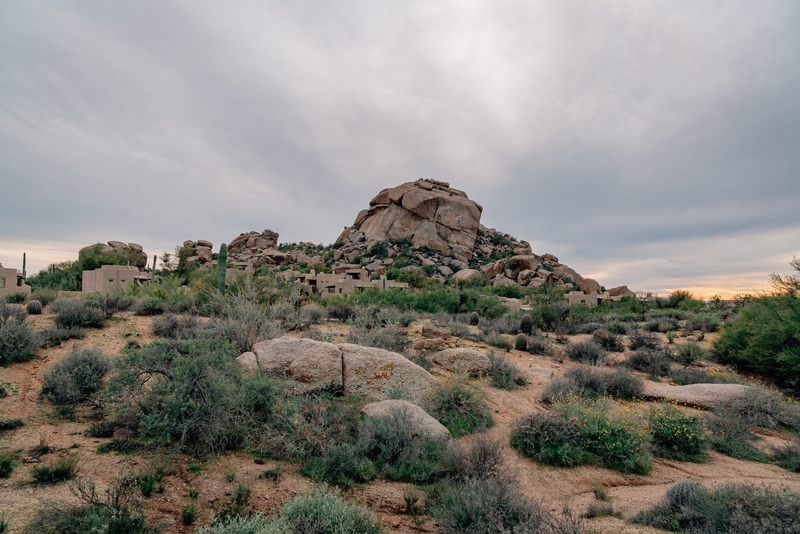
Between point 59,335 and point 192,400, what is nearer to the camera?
point 192,400

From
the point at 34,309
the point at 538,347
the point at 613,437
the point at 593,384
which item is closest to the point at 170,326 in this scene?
the point at 34,309

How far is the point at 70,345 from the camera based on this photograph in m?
9.04

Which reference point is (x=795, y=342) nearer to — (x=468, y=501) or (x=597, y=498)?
(x=597, y=498)

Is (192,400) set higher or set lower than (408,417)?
higher

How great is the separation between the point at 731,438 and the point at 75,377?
1165 centimetres

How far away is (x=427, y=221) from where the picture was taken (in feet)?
238

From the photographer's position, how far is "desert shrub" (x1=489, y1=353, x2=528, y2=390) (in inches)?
376

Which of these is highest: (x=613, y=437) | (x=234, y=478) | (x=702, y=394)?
(x=702, y=394)

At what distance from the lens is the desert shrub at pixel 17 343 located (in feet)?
25.3

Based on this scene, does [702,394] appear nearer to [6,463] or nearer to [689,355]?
[689,355]

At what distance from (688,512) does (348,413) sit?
462 cm

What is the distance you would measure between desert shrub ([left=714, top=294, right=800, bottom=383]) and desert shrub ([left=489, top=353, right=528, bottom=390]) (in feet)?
24.0

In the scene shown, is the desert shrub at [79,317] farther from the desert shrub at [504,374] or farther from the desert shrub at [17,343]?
the desert shrub at [504,374]

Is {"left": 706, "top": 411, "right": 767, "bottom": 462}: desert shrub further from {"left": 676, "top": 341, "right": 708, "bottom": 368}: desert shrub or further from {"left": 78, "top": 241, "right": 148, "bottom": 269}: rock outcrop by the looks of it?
{"left": 78, "top": 241, "right": 148, "bottom": 269}: rock outcrop
